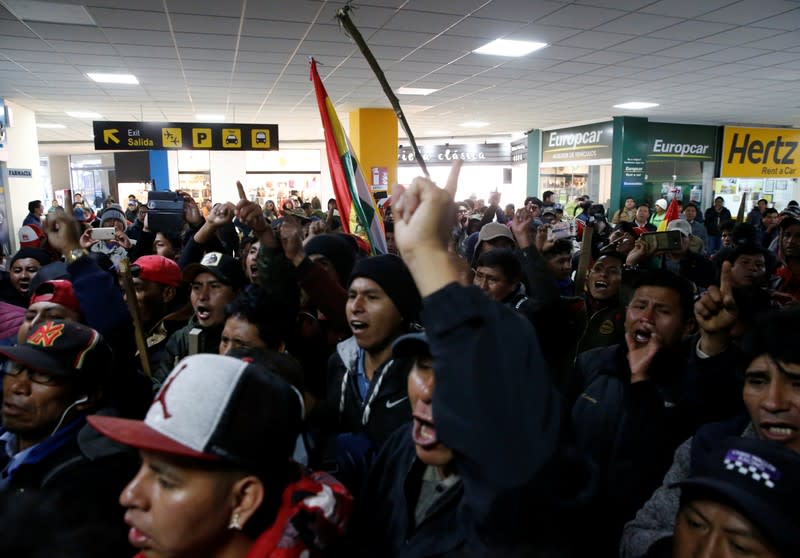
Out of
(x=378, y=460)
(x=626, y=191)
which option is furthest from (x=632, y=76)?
(x=378, y=460)

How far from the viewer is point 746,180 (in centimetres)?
1587

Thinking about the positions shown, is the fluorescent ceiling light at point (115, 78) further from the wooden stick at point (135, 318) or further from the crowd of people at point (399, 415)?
the wooden stick at point (135, 318)

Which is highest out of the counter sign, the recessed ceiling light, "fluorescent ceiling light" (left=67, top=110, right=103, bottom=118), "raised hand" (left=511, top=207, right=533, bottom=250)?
the recessed ceiling light

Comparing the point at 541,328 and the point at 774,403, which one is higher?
the point at 541,328

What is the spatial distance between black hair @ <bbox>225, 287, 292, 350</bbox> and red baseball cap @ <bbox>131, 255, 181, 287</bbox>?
1.08 meters

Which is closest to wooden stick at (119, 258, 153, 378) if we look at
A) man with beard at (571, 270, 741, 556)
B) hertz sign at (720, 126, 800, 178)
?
man with beard at (571, 270, 741, 556)

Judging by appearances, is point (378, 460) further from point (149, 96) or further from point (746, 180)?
point (746, 180)

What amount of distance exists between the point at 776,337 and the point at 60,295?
285 centimetres

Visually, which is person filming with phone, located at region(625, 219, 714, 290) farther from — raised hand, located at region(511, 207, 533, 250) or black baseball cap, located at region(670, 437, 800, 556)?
black baseball cap, located at region(670, 437, 800, 556)

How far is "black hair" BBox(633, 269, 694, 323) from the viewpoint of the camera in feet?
7.67

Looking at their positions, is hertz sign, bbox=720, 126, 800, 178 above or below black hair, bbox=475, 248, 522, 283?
above

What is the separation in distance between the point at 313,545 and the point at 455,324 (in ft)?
1.93

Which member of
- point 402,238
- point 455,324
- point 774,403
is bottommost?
point 774,403

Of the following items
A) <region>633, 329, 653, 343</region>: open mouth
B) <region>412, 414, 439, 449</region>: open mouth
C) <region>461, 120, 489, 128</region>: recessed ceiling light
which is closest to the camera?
<region>412, 414, 439, 449</region>: open mouth
